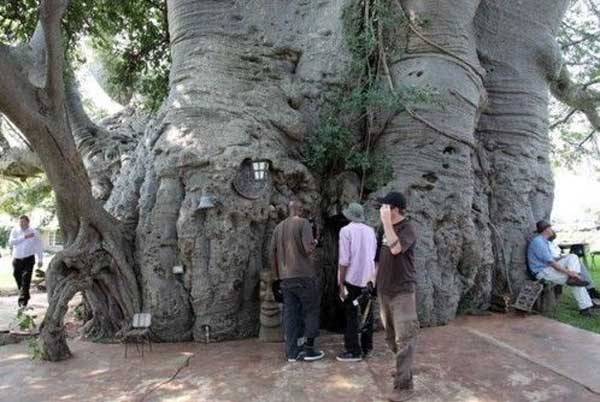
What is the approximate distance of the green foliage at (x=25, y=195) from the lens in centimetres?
1522

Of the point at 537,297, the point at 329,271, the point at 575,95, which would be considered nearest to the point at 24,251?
the point at 329,271

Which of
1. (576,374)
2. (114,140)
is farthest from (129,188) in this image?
(576,374)

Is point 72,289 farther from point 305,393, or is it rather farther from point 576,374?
point 576,374

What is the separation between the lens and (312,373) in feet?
15.8

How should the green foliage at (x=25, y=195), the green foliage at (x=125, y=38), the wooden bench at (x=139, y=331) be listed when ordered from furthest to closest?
the green foliage at (x=25, y=195), the green foliage at (x=125, y=38), the wooden bench at (x=139, y=331)

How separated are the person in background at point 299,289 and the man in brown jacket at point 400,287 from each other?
4.04ft

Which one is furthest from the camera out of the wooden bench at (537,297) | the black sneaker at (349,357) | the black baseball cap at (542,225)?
the black baseball cap at (542,225)

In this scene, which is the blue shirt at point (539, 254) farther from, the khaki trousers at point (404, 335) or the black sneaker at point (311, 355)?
the khaki trousers at point (404, 335)

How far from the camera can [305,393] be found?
426 cm

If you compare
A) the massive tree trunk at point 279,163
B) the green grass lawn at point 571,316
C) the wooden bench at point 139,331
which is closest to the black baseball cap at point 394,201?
the massive tree trunk at point 279,163

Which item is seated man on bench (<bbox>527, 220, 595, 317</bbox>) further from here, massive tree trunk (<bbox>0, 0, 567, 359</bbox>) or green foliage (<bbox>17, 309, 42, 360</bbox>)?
green foliage (<bbox>17, 309, 42, 360</bbox>)

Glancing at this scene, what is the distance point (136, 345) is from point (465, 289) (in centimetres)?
445

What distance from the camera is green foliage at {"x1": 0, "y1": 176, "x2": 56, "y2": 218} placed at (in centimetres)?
1522

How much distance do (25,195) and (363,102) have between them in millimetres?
12730
